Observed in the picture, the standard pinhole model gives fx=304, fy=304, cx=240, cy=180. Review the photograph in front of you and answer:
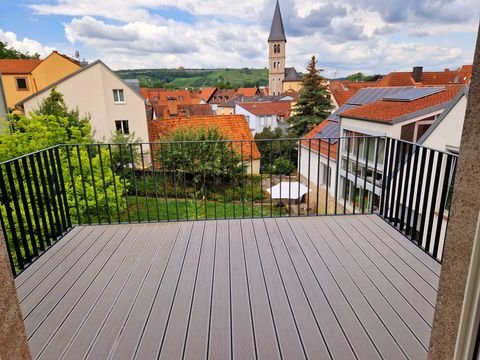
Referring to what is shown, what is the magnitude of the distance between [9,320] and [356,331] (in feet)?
5.23

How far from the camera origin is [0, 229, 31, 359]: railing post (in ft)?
2.47

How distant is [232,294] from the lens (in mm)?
2002

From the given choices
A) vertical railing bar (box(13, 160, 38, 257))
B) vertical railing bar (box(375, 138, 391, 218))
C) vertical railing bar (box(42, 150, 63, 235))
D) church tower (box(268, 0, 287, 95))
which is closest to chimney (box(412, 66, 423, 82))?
vertical railing bar (box(375, 138, 391, 218))

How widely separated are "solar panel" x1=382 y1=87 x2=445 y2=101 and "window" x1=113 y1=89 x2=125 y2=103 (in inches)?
502

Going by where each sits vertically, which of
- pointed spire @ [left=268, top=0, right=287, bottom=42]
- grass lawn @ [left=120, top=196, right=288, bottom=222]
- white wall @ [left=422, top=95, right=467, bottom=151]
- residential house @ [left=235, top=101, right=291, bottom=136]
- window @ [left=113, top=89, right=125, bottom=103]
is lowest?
grass lawn @ [left=120, top=196, right=288, bottom=222]

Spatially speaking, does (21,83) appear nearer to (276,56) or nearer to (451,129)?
(451,129)

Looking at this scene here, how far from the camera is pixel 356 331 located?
167cm

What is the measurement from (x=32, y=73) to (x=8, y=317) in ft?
81.7

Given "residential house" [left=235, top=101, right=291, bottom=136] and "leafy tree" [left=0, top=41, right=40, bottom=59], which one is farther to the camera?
"residential house" [left=235, top=101, right=291, bottom=136]

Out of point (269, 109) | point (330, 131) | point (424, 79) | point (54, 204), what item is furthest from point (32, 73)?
point (424, 79)

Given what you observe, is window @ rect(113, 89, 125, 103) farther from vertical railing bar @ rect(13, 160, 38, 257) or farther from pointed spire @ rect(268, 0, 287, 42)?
pointed spire @ rect(268, 0, 287, 42)

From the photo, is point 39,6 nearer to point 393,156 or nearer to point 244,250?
point 244,250

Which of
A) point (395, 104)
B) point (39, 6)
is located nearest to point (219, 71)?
point (395, 104)

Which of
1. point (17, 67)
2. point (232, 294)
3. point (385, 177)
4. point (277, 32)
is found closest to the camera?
point (232, 294)
